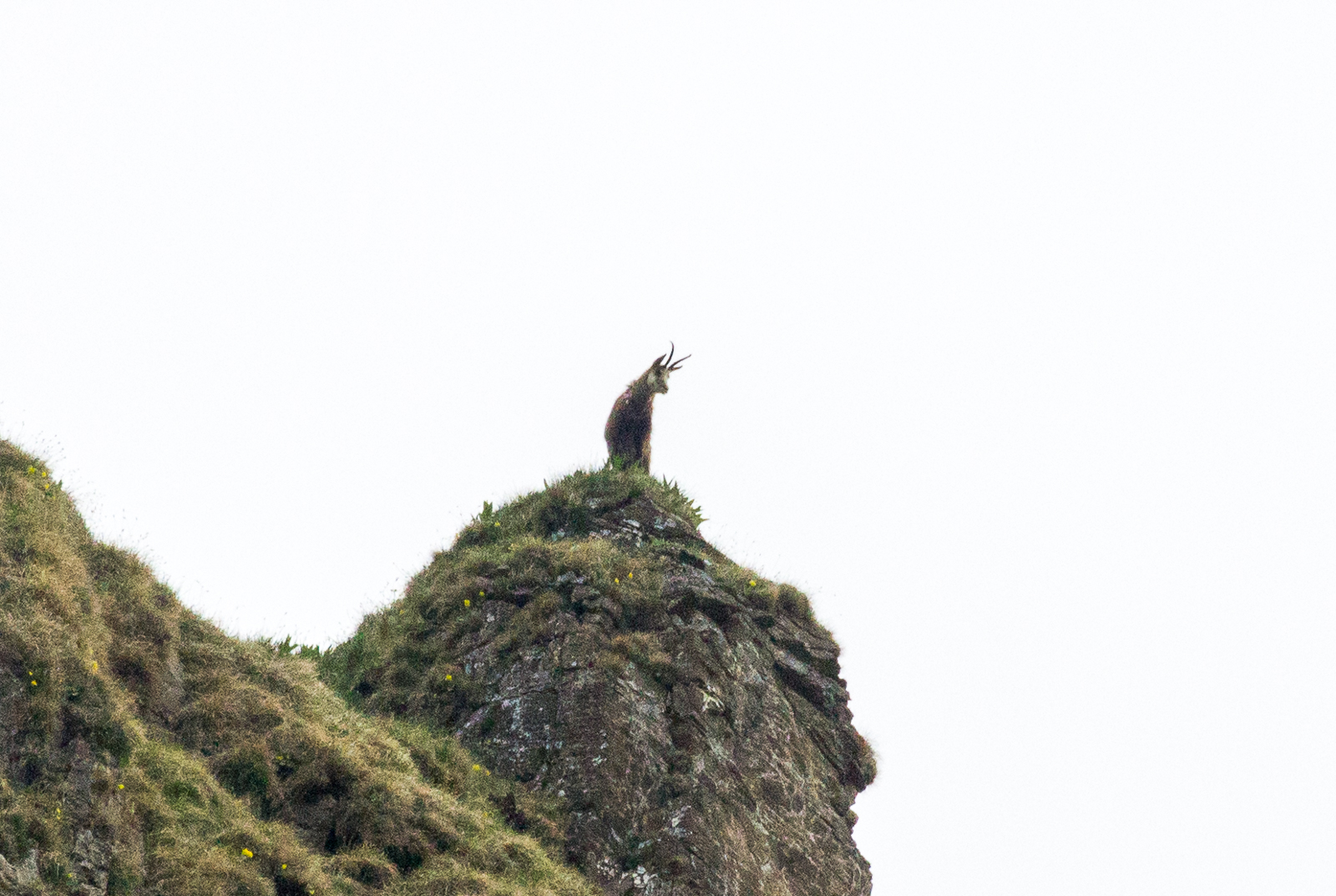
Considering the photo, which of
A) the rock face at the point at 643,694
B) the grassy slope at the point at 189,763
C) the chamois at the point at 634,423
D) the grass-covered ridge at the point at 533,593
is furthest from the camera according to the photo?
the chamois at the point at 634,423

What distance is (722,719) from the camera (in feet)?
54.6

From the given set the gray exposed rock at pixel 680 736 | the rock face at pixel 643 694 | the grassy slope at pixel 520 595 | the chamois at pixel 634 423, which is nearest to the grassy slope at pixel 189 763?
the gray exposed rock at pixel 680 736

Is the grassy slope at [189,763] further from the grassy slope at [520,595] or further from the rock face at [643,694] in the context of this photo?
the grassy slope at [520,595]

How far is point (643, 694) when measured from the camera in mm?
16172

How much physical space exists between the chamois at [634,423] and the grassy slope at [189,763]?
819cm

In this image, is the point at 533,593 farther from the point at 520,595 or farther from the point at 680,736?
the point at 680,736

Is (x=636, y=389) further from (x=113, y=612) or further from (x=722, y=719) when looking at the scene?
(x=113, y=612)

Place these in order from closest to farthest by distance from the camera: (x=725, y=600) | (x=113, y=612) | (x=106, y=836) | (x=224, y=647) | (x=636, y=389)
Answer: (x=106, y=836), (x=113, y=612), (x=224, y=647), (x=725, y=600), (x=636, y=389)

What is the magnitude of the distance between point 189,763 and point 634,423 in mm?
12370

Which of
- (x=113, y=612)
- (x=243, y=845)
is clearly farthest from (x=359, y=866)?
(x=113, y=612)

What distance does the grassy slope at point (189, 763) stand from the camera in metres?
10.2

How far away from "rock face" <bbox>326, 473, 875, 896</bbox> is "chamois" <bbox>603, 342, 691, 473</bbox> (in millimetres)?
2184

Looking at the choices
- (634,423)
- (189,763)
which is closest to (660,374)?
(634,423)

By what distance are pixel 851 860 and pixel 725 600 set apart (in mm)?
4385
